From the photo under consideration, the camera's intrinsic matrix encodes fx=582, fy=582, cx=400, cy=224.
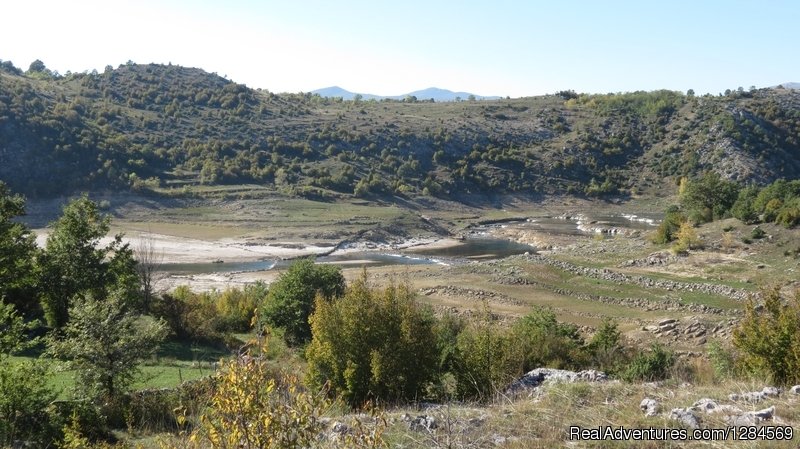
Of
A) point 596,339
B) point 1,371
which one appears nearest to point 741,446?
point 1,371

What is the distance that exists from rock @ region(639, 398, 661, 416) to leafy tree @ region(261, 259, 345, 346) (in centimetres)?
1940

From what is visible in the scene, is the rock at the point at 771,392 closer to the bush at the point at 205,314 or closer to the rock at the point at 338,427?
the rock at the point at 338,427

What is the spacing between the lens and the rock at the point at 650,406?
8.32 m

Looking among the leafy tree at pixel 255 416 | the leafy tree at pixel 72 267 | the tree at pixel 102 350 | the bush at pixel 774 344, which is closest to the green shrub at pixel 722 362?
the bush at pixel 774 344

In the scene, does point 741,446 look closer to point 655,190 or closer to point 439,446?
point 439,446

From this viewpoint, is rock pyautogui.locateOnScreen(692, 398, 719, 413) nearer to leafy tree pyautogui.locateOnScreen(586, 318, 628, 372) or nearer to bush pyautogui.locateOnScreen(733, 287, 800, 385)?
bush pyautogui.locateOnScreen(733, 287, 800, 385)

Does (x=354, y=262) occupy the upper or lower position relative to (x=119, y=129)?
lower

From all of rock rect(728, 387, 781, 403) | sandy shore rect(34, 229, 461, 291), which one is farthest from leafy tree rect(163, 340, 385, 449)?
sandy shore rect(34, 229, 461, 291)

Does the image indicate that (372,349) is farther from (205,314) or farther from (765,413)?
(205,314)

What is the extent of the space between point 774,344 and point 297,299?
1984 centimetres

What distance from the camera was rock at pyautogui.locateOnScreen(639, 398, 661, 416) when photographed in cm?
832

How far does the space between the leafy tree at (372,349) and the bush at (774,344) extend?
311 inches

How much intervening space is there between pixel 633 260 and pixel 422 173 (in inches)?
2808

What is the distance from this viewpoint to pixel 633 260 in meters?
49.4
